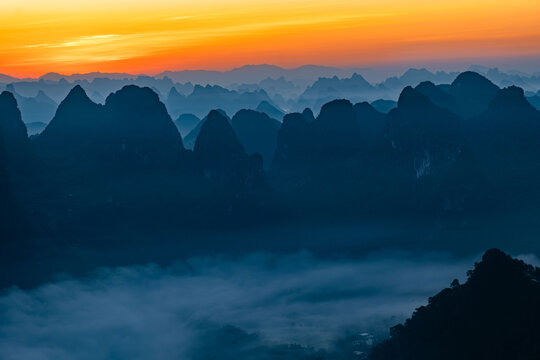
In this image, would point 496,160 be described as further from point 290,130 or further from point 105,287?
point 105,287

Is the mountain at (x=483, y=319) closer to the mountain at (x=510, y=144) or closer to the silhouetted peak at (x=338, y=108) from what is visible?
the mountain at (x=510, y=144)

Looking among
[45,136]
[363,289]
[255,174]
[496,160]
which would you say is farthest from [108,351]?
[496,160]

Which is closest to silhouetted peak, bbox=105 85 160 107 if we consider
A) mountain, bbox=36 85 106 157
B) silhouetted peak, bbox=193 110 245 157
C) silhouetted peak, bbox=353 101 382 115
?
mountain, bbox=36 85 106 157

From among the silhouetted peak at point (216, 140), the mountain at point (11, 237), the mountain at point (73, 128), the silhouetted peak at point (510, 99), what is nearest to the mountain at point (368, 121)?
the silhouetted peak at point (510, 99)

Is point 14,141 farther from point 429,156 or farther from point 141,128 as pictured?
point 429,156

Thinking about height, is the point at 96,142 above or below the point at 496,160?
above

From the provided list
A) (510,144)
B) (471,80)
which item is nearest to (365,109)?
(471,80)

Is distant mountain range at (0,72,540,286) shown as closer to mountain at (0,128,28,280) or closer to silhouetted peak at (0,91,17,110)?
silhouetted peak at (0,91,17,110)
